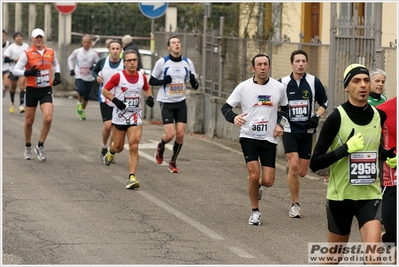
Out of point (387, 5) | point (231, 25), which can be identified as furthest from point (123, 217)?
point (231, 25)

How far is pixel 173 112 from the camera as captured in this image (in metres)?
15.0

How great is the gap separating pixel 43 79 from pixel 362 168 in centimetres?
908

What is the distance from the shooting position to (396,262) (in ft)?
25.3

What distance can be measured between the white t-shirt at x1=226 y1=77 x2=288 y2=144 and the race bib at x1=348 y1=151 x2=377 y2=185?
3481 millimetres

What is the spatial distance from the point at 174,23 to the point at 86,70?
13154 mm

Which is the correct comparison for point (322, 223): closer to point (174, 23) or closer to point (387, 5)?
point (387, 5)

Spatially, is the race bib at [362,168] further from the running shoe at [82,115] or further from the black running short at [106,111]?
the running shoe at [82,115]

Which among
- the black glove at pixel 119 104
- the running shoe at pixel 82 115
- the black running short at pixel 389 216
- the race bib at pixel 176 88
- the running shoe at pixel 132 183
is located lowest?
the running shoe at pixel 132 183

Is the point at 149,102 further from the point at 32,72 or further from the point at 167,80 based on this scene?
the point at 32,72

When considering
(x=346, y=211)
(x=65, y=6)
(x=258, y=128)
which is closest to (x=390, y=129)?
(x=346, y=211)

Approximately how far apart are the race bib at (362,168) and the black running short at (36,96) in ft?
29.5

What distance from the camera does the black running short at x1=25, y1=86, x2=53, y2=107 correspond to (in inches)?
614

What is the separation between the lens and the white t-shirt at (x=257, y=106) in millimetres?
10852

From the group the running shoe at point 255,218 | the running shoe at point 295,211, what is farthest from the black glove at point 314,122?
the running shoe at point 255,218
